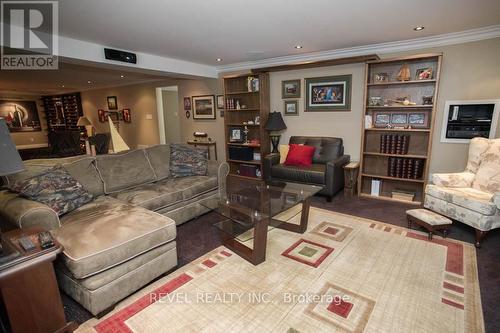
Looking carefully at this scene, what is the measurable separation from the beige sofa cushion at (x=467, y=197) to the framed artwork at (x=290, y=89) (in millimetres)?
2649

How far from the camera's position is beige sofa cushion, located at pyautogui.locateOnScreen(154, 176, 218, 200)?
10.2ft

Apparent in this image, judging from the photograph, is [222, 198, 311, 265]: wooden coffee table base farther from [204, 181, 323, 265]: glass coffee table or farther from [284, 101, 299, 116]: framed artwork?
[284, 101, 299, 116]: framed artwork

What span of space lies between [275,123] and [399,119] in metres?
1.98

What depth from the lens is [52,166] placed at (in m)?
2.61

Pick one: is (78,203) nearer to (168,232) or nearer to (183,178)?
(168,232)

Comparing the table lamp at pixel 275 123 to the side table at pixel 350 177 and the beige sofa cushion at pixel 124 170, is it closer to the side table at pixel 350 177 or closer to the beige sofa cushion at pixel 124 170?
A: the side table at pixel 350 177

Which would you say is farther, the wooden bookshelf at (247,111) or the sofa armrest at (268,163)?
the wooden bookshelf at (247,111)

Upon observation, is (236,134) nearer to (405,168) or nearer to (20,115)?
(405,168)

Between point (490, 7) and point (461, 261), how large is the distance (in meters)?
2.39

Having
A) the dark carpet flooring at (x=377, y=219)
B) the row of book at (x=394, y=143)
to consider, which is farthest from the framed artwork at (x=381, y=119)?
the dark carpet flooring at (x=377, y=219)

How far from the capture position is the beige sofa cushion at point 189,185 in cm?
311

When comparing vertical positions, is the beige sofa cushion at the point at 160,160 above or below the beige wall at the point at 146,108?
below

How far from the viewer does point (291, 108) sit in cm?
480

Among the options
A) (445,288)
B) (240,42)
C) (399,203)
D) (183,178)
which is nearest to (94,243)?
(183,178)
